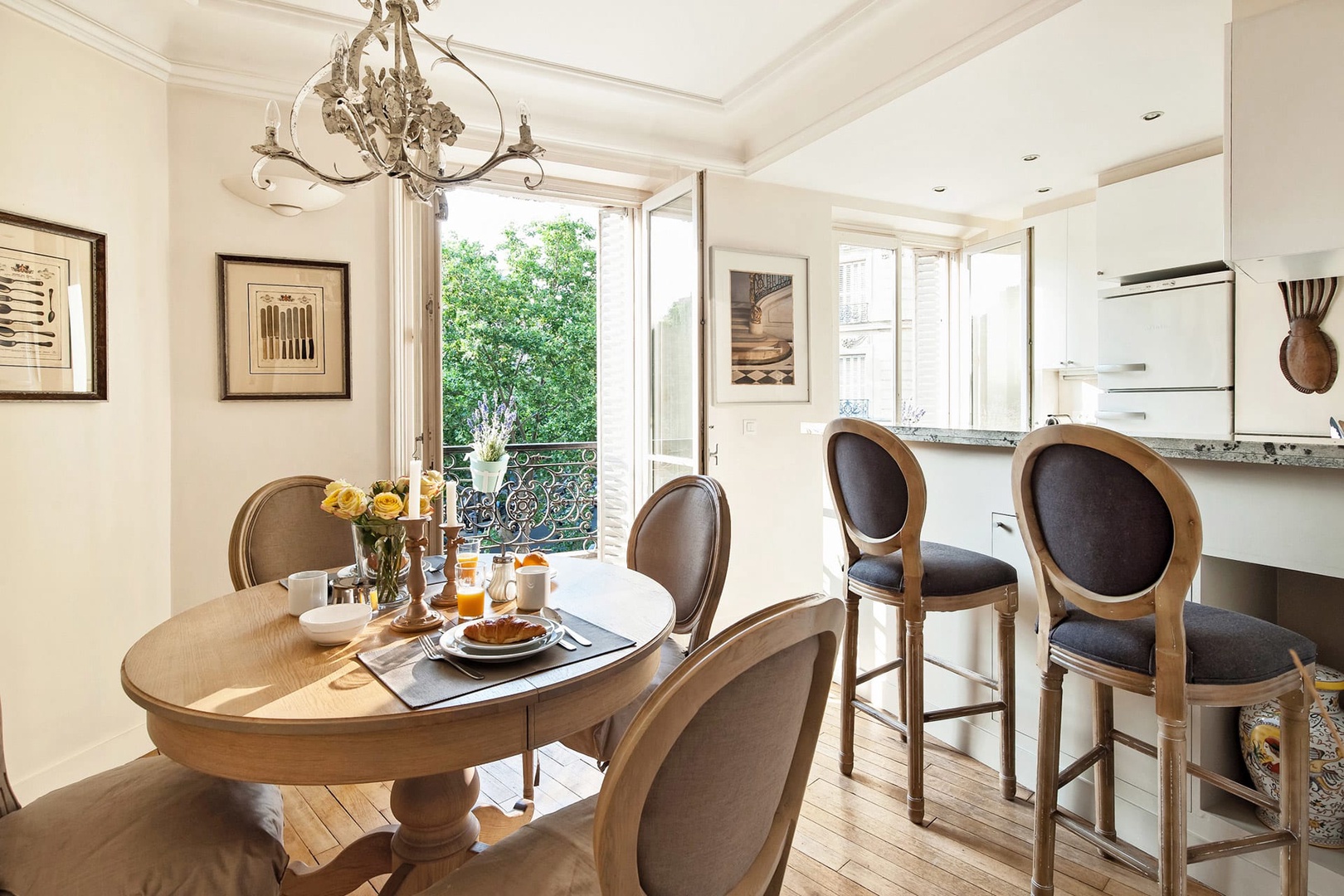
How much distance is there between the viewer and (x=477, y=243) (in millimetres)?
8523

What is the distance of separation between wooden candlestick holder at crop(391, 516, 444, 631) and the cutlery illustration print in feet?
5.73

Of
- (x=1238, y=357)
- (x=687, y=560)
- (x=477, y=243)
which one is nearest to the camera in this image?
(x=687, y=560)

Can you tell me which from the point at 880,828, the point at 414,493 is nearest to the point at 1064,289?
the point at 880,828

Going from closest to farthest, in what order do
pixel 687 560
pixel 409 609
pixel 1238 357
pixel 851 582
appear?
pixel 409 609
pixel 687 560
pixel 851 582
pixel 1238 357

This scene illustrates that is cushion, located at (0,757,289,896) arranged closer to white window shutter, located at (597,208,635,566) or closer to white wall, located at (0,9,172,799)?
white wall, located at (0,9,172,799)

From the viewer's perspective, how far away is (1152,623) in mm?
1521

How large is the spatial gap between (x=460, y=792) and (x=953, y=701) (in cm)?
178

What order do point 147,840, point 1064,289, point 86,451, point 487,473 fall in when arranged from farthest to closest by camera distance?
1. point 487,473
2. point 1064,289
3. point 86,451
4. point 147,840

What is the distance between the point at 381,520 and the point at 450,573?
0.23 m

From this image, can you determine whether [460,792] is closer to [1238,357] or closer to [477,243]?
[1238,357]

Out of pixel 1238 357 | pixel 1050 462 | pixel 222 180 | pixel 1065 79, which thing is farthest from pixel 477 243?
pixel 1050 462

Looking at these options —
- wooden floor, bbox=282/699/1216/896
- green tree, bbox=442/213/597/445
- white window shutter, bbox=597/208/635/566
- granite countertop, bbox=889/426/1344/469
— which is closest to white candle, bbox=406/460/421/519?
wooden floor, bbox=282/699/1216/896

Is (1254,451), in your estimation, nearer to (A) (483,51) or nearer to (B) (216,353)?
(A) (483,51)

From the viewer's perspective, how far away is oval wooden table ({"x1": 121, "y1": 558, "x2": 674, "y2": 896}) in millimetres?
1052
